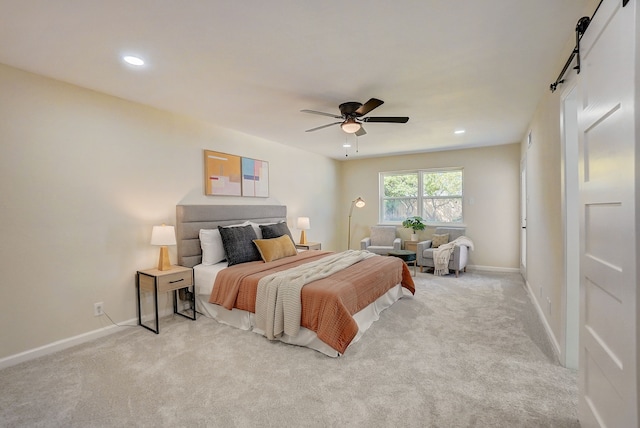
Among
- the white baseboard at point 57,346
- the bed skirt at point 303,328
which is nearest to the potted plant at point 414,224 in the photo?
the bed skirt at point 303,328

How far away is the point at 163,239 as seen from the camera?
132 inches

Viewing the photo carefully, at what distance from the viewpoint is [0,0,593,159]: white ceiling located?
1867mm

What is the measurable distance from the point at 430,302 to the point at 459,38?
3.11 meters

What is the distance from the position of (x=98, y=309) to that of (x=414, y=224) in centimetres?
539

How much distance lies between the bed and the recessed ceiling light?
174 cm

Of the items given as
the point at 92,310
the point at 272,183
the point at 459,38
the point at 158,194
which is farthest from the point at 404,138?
the point at 92,310

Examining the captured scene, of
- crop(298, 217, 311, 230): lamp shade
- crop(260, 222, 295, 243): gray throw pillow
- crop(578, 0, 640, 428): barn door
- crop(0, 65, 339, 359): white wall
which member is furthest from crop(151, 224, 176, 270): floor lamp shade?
crop(578, 0, 640, 428): barn door

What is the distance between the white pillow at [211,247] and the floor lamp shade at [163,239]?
45 cm

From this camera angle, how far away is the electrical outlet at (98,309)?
A: 308 centimetres

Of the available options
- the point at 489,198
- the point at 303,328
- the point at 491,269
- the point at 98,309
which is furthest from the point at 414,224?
the point at 98,309

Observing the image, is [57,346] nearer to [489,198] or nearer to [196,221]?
[196,221]

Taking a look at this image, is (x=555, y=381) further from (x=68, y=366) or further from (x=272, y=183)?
(x=272, y=183)

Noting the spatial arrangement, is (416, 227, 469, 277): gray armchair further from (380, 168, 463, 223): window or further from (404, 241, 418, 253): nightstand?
(380, 168, 463, 223): window

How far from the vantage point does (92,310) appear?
3.06 metres
